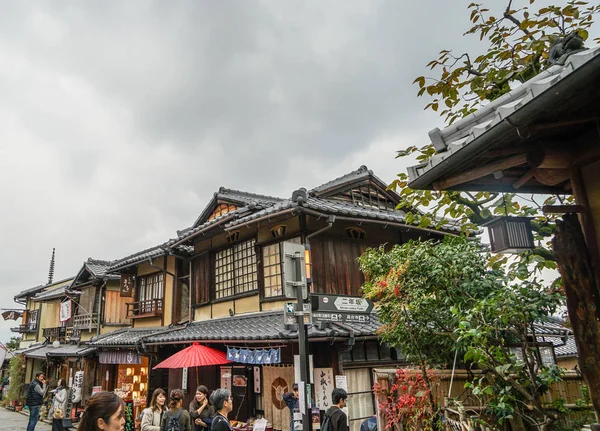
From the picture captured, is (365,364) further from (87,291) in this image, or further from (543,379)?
(87,291)

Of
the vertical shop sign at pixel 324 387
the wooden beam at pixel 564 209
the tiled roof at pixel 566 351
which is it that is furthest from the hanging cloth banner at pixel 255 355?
the tiled roof at pixel 566 351

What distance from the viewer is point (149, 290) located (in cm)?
2192

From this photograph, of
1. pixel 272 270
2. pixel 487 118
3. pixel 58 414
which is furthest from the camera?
pixel 58 414

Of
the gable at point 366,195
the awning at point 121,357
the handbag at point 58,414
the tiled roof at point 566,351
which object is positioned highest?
the gable at point 366,195

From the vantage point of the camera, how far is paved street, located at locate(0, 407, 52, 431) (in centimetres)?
2106

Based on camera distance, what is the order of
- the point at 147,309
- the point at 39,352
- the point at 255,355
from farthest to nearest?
the point at 39,352 < the point at 147,309 < the point at 255,355

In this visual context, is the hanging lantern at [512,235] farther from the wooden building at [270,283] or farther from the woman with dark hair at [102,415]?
the wooden building at [270,283]

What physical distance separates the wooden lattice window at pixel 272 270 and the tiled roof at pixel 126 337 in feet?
20.9

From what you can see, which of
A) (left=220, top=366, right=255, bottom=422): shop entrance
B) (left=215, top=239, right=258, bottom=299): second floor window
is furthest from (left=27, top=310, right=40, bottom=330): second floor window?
(left=220, top=366, right=255, bottom=422): shop entrance

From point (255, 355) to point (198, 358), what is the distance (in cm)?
201

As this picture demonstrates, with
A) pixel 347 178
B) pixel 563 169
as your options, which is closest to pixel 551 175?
pixel 563 169

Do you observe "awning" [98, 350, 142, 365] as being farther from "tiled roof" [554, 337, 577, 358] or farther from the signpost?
"tiled roof" [554, 337, 577, 358]

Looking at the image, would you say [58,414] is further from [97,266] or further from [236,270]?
[97,266]

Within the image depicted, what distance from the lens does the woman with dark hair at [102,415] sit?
11.2ft
